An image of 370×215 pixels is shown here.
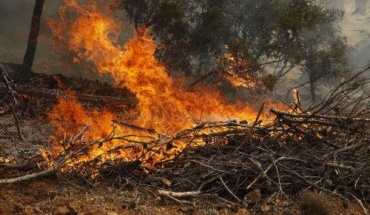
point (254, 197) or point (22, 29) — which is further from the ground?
point (22, 29)

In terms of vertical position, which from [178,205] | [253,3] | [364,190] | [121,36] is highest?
[253,3]

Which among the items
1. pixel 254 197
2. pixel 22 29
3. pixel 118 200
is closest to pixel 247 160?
pixel 254 197

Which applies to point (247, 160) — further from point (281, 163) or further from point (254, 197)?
point (254, 197)

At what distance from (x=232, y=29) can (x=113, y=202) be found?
19857 mm

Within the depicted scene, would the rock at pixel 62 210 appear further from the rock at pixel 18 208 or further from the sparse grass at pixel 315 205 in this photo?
the sparse grass at pixel 315 205

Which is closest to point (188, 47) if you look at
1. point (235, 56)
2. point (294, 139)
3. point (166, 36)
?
point (166, 36)

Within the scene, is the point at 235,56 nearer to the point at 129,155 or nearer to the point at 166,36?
the point at 166,36

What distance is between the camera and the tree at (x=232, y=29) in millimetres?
18344

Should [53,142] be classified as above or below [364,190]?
below

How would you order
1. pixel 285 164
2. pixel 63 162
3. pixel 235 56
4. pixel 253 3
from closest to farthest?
pixel 63 162
pixel 285 164
pixel 235 56
pixel 253 3

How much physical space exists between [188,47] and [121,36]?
14.2 meters

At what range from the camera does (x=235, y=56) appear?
1866 cm

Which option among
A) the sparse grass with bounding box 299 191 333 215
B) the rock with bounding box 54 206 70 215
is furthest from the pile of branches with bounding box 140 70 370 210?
the rock with bounding box 54 206 70 215

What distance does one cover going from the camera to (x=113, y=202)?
438 cm
